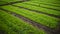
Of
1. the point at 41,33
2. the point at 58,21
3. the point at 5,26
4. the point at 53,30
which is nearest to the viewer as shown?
the point at 41,33

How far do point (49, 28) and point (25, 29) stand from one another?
246 centimetres

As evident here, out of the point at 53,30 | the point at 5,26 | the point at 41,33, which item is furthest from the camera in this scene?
the point at 5,26

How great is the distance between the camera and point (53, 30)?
31.4 ft

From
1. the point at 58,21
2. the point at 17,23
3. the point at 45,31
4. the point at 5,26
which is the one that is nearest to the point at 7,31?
the point at 5,26

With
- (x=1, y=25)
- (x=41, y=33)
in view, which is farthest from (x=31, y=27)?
(x=1, y=25)

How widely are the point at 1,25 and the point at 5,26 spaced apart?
603 mm

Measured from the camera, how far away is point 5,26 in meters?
10.5

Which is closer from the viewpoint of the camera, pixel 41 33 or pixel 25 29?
pixel 41 33

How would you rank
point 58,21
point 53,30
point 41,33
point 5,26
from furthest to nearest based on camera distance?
point 58,21
point 5,26
point 53,30
point 41,33

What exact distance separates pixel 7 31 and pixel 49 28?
4.21 meters

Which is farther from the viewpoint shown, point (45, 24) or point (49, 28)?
point (45, 24)

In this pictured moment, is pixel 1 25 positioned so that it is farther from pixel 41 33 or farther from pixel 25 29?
pixel 41 33

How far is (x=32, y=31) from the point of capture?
9.34 m

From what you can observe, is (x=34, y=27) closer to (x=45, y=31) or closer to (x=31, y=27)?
(x=31, y=27)
